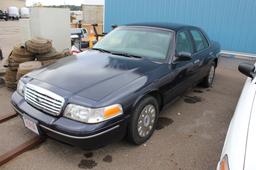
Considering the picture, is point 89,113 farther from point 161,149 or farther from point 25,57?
point 25,57

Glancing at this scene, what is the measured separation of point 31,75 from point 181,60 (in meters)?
2.20

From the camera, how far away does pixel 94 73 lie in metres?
2.83

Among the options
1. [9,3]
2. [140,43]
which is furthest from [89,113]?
[9,3]

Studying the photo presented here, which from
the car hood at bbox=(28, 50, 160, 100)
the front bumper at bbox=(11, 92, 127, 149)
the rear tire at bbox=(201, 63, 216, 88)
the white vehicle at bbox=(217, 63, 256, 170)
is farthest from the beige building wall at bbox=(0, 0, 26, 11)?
the white vehicle at bbox=(217, 63, 256, 170)

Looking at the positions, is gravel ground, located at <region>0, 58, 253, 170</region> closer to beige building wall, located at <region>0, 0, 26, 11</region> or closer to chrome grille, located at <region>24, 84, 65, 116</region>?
chrome grille, located at <region>24, 84, 65, 116</region>

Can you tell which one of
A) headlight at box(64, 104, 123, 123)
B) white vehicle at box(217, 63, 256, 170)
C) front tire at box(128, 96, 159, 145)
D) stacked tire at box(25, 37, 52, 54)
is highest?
stacked tire at box(25, 37, 52, 54)

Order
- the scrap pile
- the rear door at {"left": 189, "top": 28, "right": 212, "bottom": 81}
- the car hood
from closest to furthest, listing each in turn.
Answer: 1. the car hood
2. the rear door at {"left": 189, "top": 28, "right": 212, "bottom": 81}
3. the scrap pile

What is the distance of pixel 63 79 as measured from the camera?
268 cm

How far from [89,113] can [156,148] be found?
44.2 inches

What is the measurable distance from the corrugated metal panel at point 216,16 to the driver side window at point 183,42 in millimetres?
4580

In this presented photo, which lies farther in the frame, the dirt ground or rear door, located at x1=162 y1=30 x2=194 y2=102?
rear door, located at x1=162 y1=30 x2=194 y2=102

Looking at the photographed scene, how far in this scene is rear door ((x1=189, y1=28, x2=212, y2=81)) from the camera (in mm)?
4095

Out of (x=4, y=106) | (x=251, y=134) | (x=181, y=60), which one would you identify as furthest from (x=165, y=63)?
(x=4, y=106)

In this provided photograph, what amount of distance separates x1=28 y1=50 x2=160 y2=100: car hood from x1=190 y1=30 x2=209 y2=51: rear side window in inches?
60.5
